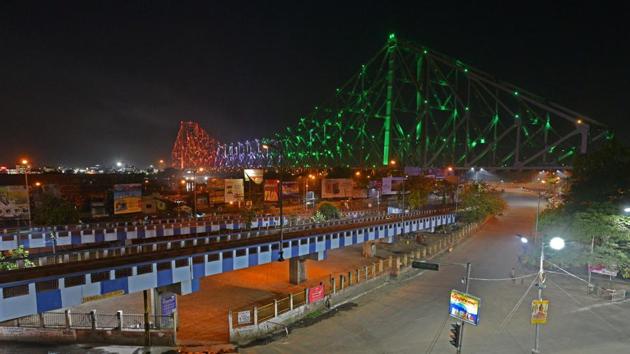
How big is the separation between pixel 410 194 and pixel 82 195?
160ft

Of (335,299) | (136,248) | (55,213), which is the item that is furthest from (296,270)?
(55,213)

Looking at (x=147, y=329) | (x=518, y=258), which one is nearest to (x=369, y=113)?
(x=518, y=258)

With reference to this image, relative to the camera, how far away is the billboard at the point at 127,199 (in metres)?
37.7

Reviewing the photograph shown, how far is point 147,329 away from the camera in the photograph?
18.6 m

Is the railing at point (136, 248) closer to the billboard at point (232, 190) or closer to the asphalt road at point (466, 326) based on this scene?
the asphalt road at point (466, 326)

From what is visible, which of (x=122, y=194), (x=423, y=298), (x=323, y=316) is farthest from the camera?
(x=122, y=194)

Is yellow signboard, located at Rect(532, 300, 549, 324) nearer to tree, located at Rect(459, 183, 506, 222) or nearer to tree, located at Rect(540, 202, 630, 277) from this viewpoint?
tree, located at Rect(540, 202, 630, 277)

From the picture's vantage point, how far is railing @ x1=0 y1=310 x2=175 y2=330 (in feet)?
58.6

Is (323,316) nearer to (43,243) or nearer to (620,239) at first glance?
(620,239)

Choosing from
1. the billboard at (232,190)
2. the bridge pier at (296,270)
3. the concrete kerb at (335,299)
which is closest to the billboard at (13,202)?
the billboard at (232,190)

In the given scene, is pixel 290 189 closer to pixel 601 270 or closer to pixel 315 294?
pixel 315 294

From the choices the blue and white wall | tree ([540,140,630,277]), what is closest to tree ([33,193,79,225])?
the blue and white wall

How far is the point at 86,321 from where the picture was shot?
18.8 metres

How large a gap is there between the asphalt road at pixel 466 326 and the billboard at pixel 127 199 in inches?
976
